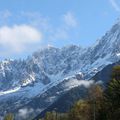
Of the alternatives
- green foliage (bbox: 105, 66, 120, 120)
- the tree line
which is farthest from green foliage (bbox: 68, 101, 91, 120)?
green foliage (bbox: 105, 66, 120, 120)

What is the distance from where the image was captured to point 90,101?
398 ft

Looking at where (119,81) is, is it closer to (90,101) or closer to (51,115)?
(90,101)

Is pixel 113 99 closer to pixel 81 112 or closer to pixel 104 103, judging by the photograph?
pixel 104 103

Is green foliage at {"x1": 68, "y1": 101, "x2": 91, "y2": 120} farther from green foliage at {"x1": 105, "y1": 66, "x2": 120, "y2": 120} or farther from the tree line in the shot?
green foliage at {"x1": 105, "y1": 66, "x2": 120, "y2": 120}

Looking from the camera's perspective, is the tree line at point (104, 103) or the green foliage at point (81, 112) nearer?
the tree line at point (104, 103)

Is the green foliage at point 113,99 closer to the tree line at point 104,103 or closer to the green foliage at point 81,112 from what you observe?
the tree line at point 104,103

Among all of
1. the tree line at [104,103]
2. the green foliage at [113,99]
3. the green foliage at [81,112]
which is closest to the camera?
the green foliage at [113,99]

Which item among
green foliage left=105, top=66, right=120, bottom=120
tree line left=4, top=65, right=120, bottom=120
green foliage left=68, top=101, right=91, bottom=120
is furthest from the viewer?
green foliage left=68, top=101, right=91, bottom=120

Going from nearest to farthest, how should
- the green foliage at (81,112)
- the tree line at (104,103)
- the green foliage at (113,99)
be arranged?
the green foliage at (113,99)
the tree line at (104,103)
the green foliage at (81,112)

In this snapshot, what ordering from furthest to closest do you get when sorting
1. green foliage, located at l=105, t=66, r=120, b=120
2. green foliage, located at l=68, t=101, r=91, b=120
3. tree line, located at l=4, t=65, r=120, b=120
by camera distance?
green foliage, located at l=68, t=101, r=91, b=120 < tree line, located at l=4, t=65, r=120, b=120 < green foliage, located at l=105, t=66, r=120, b=120

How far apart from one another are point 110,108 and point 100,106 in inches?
234

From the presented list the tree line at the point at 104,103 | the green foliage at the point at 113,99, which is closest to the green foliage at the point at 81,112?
the tree line at the point at 104,103

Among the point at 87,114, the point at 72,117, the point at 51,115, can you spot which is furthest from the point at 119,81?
the point at 51,115

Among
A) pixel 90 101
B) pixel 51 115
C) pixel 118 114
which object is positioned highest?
pixel 51 115
